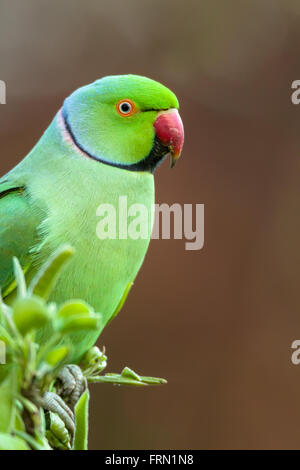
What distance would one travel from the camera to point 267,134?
258 cm

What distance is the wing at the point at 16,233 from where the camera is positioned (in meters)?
0.94

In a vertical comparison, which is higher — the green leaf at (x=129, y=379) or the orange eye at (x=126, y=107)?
the orange eye at (x=126, y=107)

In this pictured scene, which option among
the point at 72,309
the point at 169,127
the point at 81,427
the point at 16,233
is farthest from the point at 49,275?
the point at 169,127

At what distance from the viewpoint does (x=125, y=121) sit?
1081 millimetres

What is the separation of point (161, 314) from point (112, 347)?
21 centimetres

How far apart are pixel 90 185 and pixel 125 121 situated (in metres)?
0.15

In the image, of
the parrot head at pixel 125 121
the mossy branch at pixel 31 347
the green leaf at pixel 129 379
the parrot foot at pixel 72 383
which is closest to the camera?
the mossy branch at pixel 31 347

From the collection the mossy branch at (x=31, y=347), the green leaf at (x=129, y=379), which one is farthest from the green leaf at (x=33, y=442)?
the green leaf at (x=129, y=379)

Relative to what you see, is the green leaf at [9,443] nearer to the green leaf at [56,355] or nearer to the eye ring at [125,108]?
the green leaf at [56,355]

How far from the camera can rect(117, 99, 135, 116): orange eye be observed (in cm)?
106

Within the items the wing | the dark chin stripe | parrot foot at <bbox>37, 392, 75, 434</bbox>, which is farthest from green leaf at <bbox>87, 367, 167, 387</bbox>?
the dark chin stripe

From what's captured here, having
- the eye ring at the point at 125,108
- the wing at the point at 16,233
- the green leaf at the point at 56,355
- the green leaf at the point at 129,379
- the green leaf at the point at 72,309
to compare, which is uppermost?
the eye ring at the point at 125,108

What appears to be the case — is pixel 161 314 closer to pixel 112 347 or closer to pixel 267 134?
pixel 112 347

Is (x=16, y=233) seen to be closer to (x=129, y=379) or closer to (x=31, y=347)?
(x=129, y=379)
